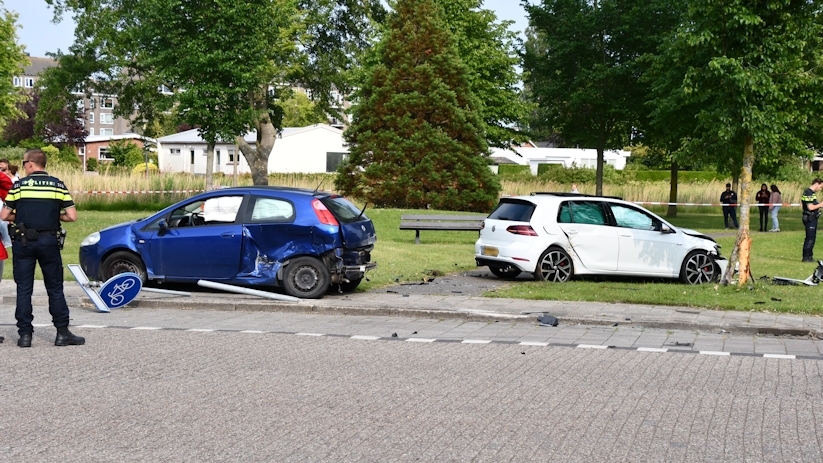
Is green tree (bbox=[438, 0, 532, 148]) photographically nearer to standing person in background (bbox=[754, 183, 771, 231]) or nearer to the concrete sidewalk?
standing person in background (bbox=[754, 183, 771, 231])

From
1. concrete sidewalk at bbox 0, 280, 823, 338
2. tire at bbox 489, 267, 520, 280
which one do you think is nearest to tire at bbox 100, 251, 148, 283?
concrete sidewalk at bbox 0, 280, 823, 338

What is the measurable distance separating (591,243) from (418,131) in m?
21.1

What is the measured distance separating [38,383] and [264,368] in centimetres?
183

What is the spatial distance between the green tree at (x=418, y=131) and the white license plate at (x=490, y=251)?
64.3ft

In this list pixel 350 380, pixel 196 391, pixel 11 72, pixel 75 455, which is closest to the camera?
pixel 75 455

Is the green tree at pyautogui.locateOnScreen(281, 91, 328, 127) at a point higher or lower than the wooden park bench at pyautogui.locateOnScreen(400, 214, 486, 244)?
higher

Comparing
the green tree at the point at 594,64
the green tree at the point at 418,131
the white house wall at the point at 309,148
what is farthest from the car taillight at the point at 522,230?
the white house wall at the point at 309,148

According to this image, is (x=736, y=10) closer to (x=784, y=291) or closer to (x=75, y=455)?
(x=784, y=291)

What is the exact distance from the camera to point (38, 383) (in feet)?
25.8

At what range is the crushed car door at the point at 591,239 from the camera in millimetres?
16031

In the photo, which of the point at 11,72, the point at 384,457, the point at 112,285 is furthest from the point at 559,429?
the point at 11,72

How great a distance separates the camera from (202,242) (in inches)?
535

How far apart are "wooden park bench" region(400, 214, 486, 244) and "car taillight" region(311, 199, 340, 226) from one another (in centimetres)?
1072

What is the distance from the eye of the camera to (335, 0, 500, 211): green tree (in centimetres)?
3641
